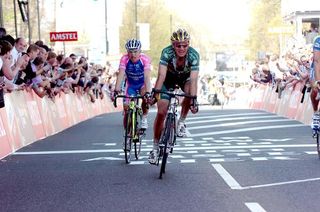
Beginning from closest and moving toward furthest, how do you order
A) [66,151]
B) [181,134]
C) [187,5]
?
[181,134] → [66,151] → [187,5]

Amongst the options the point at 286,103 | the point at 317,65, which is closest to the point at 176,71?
the point at 317,65

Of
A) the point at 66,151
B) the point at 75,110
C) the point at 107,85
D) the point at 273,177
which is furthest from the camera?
the point at 107,85

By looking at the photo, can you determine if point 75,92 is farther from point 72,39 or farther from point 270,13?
point 270,13

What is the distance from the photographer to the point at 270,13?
83875 millimetres

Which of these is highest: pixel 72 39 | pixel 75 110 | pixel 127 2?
pixel 127 2

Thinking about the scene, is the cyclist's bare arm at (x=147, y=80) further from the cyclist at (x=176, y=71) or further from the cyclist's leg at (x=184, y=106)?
the cyclist at (x=176, y=71)

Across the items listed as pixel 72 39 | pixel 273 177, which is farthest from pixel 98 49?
pixel 273 177

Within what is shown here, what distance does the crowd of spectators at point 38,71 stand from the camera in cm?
1360

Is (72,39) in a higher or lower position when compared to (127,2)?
lower

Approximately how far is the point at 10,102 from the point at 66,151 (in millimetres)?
1797

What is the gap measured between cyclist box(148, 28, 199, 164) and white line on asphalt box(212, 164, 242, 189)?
0.95 meters

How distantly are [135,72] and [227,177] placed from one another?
10.7 feet

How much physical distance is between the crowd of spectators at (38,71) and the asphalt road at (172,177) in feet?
4.97

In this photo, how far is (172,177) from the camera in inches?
397
